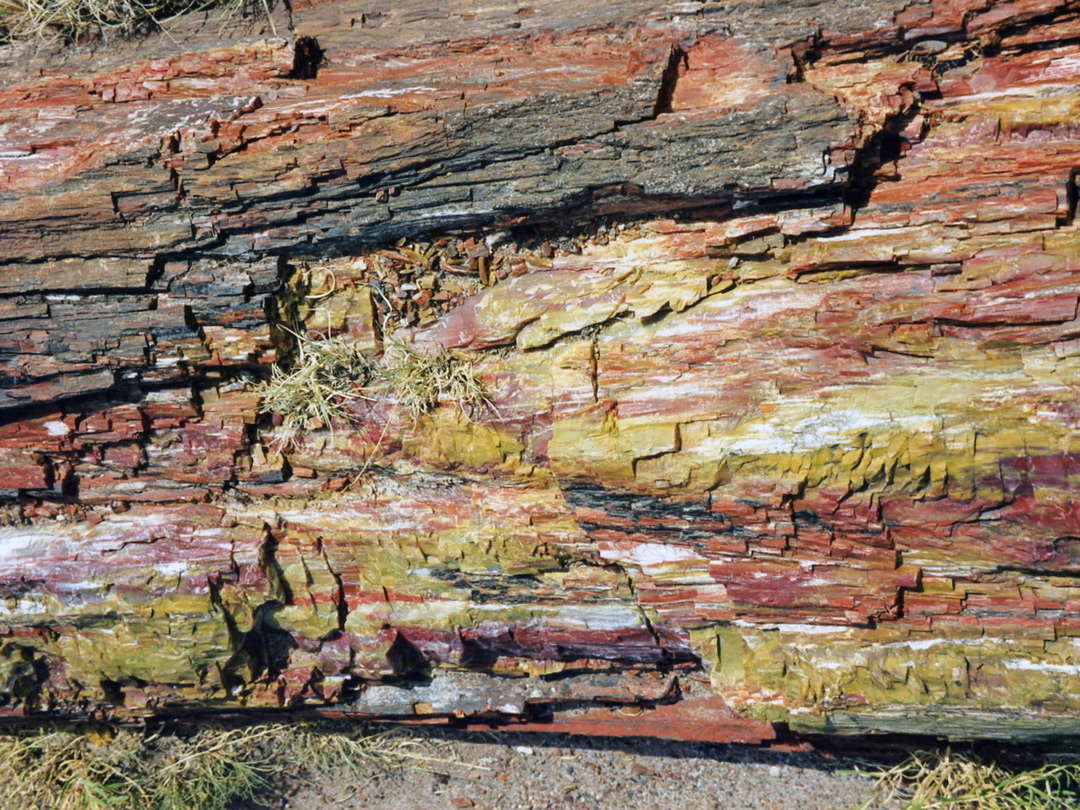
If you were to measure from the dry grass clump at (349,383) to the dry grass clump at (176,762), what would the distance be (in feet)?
7.51

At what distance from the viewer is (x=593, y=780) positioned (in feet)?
18.1

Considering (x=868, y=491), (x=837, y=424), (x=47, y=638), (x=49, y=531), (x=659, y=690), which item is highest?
(x=837, y=424)

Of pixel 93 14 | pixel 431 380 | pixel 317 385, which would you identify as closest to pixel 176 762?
pixel 317 385

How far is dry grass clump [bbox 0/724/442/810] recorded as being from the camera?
554cm

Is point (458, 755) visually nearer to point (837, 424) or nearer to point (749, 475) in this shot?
point (749, 475)

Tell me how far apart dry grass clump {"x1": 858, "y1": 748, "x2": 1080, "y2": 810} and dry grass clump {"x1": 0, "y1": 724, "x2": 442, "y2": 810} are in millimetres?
2865

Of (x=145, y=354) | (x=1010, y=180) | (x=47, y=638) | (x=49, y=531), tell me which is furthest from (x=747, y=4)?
(x=47, y=638)

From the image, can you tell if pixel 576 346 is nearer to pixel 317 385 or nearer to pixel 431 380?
pixel 431 380

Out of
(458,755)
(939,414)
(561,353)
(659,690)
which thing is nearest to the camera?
(939,414)

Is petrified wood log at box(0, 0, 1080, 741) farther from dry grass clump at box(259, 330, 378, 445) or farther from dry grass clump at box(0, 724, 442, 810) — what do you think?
dry grass clump at box(0, 724, 442, 810)

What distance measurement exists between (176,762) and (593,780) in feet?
9.03

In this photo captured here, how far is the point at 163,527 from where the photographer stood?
4.83 m

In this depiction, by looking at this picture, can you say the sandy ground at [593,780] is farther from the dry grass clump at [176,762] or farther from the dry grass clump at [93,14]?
the dry grass clump at [93,14]

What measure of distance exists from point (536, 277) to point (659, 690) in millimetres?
2577
